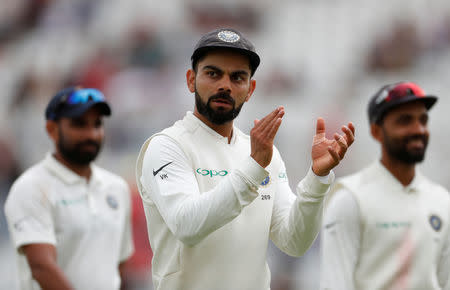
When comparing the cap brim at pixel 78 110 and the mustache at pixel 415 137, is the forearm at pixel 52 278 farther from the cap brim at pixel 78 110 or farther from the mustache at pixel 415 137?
the mustache at pixel 415 137

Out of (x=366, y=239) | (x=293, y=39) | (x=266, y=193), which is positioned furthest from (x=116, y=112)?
(x=266, y=193)

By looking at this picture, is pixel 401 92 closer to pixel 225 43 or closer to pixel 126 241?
pixel 225 43

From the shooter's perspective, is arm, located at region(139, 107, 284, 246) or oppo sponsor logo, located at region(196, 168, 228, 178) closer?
arm, located at region(139, 107, 284, 246)

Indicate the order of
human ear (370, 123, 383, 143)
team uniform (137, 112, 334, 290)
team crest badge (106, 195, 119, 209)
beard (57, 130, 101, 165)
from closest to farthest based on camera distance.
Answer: team uniform (137, 112, 334, 290), human ear (370, 123, 383, 143), beard (57, 130, 101, 165), team crest badge (106, 195, 119, 209)

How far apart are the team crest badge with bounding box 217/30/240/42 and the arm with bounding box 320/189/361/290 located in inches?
65.3

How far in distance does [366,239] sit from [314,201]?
140 cm

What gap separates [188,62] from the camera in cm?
973

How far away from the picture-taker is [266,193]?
2.89m

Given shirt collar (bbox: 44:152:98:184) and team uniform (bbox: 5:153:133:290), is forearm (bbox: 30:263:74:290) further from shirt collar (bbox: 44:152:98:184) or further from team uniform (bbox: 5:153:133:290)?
shirt collar (bbox: 44:152:98:184)

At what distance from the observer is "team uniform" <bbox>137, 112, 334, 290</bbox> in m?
2.58

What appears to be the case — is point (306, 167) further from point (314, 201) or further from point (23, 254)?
point (314, 201)

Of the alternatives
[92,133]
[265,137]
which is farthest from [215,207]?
[92,133]

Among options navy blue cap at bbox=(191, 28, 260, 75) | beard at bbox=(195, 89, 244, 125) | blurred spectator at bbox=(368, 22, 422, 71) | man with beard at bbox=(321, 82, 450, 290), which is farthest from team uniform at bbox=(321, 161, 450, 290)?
blurred spectator at bbox=(368, 22, 422, 71)

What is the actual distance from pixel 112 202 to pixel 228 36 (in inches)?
90.9
